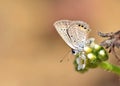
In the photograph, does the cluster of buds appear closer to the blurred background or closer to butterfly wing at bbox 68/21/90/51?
butterfly wing at bbox 68/21/90/51

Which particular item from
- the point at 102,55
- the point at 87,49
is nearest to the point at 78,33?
the point at 87,49

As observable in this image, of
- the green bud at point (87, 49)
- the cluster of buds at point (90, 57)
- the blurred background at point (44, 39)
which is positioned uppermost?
the green bud at point (87, 49)

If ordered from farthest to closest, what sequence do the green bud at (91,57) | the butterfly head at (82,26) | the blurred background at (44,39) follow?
1. the blurred background at (44,39)
2. the butterfly head at (82,26)
3. the green bud at (91,57)

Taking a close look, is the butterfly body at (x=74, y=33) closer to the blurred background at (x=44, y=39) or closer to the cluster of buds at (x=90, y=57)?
the cluster of buds at (x=90, y=57)

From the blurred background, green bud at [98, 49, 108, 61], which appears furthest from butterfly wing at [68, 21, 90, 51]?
the blurred background

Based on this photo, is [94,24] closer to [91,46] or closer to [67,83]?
[67,83]

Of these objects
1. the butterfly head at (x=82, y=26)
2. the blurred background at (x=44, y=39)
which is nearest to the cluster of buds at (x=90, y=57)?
the butterfly head at (x=82, y=26)
